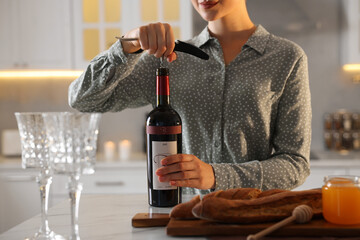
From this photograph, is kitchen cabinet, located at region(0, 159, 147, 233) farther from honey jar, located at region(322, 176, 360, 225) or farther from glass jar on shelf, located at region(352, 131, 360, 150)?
honey jar, located at region(322, 176, 360, 225)

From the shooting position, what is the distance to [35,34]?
3.11 m

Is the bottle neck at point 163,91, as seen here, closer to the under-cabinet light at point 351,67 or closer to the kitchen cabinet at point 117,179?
the kitchen cabinet at point 117,179

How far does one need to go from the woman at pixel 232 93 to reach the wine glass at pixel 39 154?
1.44 ft

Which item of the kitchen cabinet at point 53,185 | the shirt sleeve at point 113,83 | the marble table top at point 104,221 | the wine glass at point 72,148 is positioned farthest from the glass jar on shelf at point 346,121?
the wine glass at point 72,148

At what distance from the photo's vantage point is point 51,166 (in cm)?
86

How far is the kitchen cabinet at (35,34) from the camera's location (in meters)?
3.09

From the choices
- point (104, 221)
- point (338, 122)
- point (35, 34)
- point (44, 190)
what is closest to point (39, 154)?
point (44, 190)

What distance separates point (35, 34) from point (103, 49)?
1.56ft

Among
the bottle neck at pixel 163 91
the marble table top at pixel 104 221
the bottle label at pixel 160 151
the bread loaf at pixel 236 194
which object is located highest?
the bottle neck at pixel 163 91

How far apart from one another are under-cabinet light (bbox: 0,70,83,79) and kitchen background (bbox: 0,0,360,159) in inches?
1.3

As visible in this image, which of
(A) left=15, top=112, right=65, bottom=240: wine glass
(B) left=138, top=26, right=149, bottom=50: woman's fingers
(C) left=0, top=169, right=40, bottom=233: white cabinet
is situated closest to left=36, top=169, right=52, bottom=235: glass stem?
(A) left=15, top=112, right=65, bottom=240: wine glass

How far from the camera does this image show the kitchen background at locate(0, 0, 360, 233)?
9.70 feet

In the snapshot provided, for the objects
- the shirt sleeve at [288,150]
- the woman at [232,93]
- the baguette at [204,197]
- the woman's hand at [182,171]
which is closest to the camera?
the baguette at [204,197]

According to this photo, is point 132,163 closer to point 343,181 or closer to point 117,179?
point 117,179
